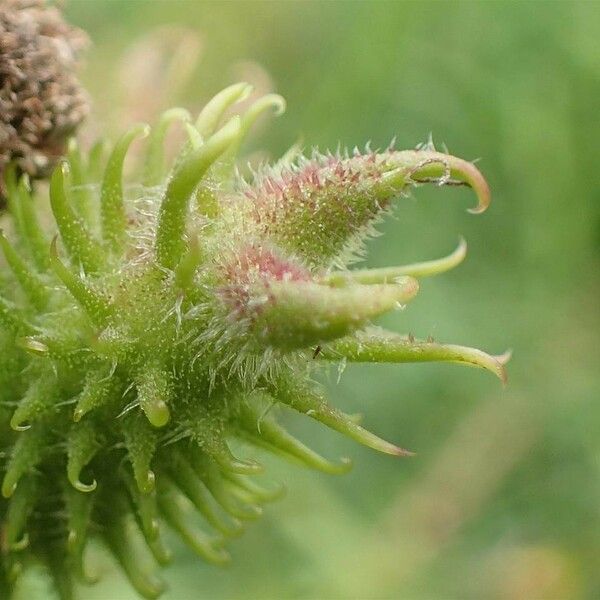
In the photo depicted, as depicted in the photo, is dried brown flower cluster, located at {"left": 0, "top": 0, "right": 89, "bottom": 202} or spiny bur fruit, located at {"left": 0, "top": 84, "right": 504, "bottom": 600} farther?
dried brown flower cluster, located at {"left": 0, "top": 0, "right": 89, "bottom": 202}

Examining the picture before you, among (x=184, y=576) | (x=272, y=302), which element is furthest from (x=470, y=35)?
(x=272, y=302)

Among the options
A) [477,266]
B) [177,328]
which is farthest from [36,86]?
[477,266]

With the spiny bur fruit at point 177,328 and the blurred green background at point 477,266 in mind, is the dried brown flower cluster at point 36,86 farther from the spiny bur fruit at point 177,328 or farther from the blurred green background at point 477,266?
the blurred green background at point 477,266

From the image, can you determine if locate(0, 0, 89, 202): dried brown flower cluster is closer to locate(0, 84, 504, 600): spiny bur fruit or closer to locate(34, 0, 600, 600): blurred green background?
locate(0, 84, 504, 600): spiny bur fruit

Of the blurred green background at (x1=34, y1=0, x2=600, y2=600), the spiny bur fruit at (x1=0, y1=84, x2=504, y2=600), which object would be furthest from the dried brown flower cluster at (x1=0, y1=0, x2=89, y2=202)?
the blurred green background at (x1=34, y1=0, x2=600, y2=600)

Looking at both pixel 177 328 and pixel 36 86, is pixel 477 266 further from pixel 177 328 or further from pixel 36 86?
pixel 177 328

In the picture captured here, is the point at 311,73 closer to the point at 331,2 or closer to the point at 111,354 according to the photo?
the point at 331,2

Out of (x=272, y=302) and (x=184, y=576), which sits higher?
(x=272, y=302)
